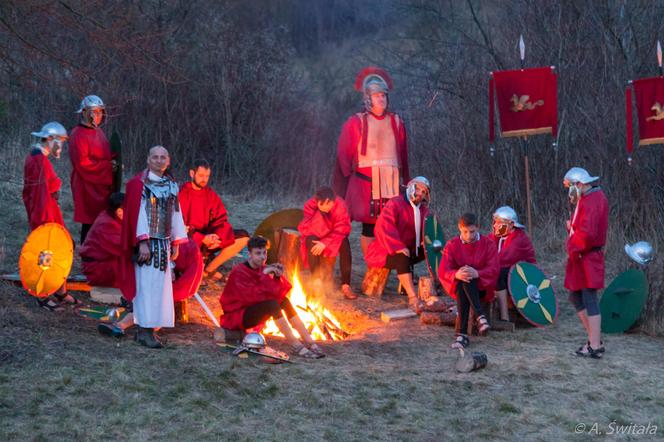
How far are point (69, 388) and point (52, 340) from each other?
1.03 m

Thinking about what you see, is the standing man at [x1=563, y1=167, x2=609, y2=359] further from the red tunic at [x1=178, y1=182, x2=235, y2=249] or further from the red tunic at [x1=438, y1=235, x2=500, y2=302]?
the red tunic at [x1=178, y1=182, x2=235, y2=249]

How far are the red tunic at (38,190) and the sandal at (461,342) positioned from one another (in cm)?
378

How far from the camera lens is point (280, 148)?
18.0 meters

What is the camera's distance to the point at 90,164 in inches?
374

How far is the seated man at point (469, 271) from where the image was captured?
8.56 meters

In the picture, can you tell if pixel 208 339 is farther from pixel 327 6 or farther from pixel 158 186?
pixel 327 6

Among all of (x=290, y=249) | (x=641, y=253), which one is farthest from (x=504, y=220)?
(x=290, y=249)

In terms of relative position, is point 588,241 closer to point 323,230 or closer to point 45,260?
point 323,230

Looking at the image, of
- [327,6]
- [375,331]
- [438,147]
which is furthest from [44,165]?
[327,6]

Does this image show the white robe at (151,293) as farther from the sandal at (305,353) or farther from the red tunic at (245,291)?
the sandal at (305,353)

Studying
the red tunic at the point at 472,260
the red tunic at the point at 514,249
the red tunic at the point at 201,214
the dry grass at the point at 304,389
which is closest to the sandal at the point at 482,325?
the dry grass at the point at 304,389

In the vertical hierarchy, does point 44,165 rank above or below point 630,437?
above

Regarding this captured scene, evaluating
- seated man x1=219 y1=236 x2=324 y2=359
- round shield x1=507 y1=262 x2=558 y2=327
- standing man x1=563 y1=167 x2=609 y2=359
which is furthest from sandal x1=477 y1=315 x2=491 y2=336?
seated man x1=219 y1=236 x2=324 y2=359

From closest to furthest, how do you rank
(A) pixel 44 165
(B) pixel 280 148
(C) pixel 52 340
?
(C) pixel 52 340
(A) pixel 44 165
(B) pixel 280 148
